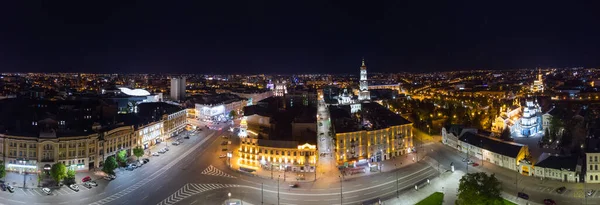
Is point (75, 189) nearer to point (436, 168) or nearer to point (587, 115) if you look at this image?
point (436, 168)

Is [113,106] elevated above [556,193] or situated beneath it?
elevated above

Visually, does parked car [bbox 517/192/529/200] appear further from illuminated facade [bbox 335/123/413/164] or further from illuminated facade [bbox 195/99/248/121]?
illuminated facade [bbox 195/99/248/121]

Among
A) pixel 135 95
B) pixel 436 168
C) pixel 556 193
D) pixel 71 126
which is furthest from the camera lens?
pixel 135 95

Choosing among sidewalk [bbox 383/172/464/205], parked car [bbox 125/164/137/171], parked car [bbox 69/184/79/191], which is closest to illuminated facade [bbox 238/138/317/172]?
parked car [bbox 125/164/137/171]

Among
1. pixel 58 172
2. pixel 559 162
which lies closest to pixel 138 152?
pixel 58 172

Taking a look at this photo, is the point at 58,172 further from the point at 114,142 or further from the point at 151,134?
the point at 151,134

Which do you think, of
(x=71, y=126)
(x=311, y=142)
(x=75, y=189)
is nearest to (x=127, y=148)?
(x=71, y=126)
